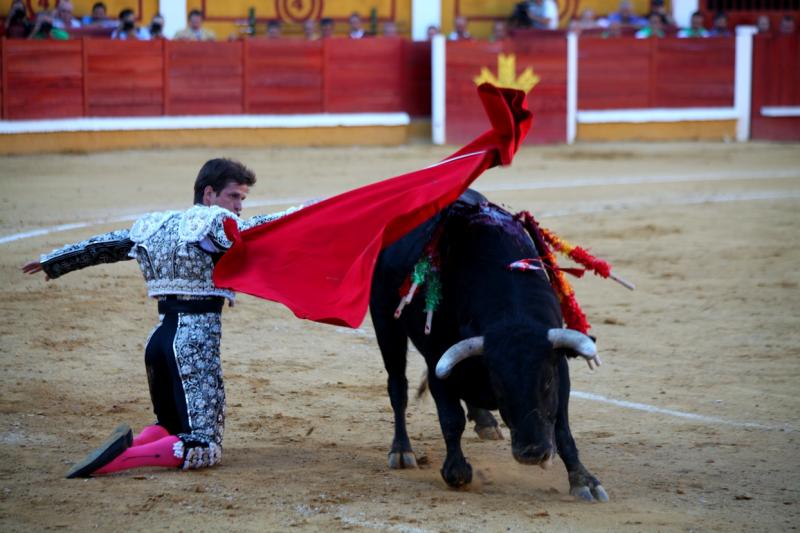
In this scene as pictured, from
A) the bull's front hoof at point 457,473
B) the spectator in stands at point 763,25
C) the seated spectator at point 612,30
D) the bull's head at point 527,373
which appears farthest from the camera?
the spectator in stands at point 763,25

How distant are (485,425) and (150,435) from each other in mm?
1217

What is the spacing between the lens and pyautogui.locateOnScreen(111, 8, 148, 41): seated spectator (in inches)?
493

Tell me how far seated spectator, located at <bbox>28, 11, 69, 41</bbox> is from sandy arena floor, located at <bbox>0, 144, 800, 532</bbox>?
3.20 meters

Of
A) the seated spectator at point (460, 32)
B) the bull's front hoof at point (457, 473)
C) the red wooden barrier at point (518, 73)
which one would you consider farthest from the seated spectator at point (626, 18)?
the bull's front hoof at point (457, 473)

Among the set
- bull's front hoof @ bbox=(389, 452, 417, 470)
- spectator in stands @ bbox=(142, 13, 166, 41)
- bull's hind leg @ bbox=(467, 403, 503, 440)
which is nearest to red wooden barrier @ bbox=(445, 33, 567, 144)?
spectator in stands @ bbox=(142, 13, 166, 41)

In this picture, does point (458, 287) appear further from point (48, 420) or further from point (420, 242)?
point (48, 420)

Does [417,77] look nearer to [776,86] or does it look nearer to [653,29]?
[653,29]

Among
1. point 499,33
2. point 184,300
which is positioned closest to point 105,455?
point 184,300

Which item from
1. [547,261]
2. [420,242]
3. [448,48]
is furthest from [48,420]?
[448,48]

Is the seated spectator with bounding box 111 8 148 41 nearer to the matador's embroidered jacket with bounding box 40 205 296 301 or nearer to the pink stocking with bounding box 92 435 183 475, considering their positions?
the matador's embroidered jacket with bounding box 40 205 296 301

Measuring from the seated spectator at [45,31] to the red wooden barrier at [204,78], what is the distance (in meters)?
1.08

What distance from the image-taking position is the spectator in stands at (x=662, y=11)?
14.7 m

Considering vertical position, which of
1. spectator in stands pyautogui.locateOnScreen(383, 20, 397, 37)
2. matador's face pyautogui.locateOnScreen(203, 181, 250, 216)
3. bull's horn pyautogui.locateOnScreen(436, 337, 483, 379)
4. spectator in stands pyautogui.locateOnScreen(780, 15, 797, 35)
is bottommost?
bull's horn pyautogui.locateOnScreen(436, 337, 483, 379)

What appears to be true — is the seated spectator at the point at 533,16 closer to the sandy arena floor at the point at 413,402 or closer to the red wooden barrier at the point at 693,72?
the red wooden barrier at the point at 693,72
